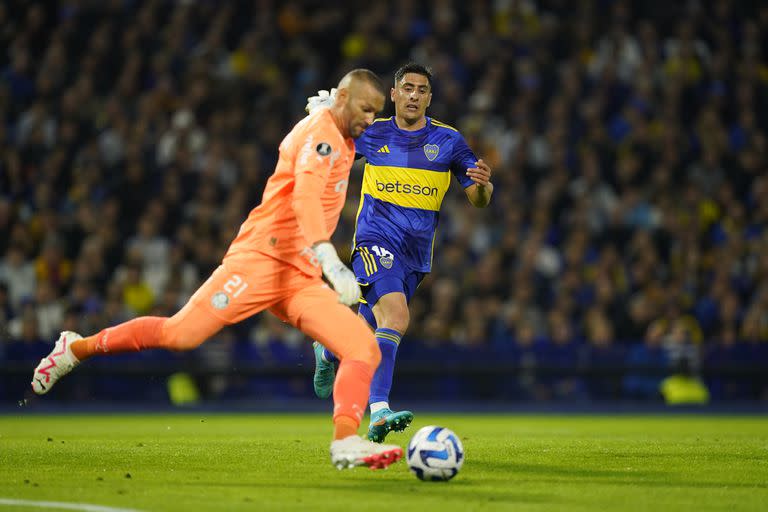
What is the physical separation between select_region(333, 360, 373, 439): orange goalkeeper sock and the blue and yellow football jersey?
8.38ft

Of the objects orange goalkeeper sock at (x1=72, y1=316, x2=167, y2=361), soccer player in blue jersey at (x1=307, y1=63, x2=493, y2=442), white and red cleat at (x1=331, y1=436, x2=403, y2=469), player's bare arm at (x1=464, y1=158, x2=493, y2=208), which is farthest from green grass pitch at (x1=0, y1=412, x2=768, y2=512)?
player's bare arm at (x1=464, y1=158, x2=493, y2=208)

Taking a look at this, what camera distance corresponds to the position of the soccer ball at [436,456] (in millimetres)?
7695

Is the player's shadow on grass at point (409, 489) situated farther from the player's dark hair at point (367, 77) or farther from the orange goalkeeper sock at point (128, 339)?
the player's dark hair at point (367, 77)

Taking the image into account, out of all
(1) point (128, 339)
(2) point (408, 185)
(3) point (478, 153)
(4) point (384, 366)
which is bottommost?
(4) point (384, 366)

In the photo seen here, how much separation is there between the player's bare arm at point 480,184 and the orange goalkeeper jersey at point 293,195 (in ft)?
5.16

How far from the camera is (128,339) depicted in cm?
808

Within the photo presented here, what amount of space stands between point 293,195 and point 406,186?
8.98 feet

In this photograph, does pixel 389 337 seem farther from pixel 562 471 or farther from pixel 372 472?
pixel 562 471

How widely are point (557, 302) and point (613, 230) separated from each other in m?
1.86

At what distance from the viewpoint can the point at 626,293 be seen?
18891 millimetres

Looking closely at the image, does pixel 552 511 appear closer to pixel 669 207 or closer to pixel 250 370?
pixel 250 370

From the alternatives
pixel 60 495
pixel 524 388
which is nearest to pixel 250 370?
pixel 524 388

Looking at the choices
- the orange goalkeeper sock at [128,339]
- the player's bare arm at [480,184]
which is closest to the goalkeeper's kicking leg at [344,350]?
the orange goalkeeper sock at [128,339]

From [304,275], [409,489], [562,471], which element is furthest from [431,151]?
[409,489]
